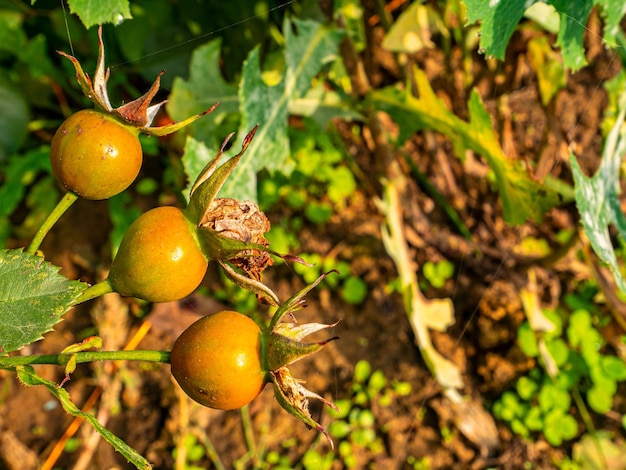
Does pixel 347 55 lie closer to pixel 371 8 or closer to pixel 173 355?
pixel 371 8

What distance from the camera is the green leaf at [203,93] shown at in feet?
5.17

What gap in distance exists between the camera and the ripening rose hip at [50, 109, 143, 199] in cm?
88

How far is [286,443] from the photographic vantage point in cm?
191

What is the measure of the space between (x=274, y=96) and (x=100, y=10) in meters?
0.50

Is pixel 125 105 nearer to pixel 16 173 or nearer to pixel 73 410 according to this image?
pixel 73 410

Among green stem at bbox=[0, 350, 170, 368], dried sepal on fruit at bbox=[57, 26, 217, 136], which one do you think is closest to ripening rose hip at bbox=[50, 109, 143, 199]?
dried sepal on fruit at bbox=[57, 26, 217, 136]

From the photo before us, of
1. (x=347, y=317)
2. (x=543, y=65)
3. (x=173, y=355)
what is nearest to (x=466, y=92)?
(x=543, y=65)

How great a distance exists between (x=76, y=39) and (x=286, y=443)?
54.8 inches

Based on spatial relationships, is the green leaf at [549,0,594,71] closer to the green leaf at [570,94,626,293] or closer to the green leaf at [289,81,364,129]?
the green leaf at [570,94,626,293]

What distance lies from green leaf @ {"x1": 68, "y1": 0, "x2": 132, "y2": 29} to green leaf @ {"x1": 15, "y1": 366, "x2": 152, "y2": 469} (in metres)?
0.61

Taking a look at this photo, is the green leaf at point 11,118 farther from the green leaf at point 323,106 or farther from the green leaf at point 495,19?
the green leaf at point 495,19

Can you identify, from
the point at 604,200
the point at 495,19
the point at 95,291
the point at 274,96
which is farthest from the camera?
the point at 274,96

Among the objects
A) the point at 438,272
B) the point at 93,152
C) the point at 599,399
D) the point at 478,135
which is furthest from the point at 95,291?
the point at 599,399

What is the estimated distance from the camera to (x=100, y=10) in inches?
42.9
